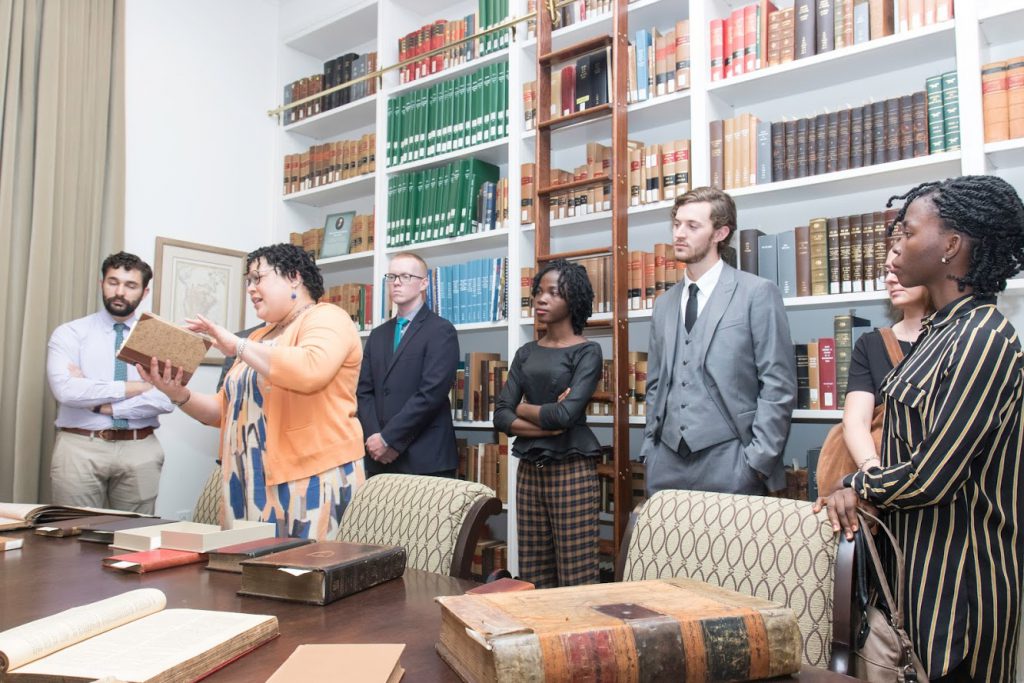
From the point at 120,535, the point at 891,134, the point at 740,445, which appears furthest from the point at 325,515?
the point at 891,134

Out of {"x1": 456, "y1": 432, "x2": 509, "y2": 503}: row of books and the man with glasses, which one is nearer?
the man with glasses

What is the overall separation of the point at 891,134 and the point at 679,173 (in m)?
0.81

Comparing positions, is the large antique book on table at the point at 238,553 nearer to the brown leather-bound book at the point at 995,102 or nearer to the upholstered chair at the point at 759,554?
the upholstered chair at the point at 759,554

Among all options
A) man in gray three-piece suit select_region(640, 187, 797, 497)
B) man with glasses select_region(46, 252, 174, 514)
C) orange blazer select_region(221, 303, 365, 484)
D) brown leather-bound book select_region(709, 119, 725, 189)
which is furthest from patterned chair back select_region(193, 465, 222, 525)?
brown leather-bound book select_region(709, 119, 725, 189)

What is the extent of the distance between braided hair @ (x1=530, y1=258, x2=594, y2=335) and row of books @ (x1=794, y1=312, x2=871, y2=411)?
2.74ft

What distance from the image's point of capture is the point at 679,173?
3.10 metres

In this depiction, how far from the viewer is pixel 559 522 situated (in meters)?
2.70

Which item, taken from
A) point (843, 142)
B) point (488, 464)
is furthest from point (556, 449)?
Answer: point (843, 142)

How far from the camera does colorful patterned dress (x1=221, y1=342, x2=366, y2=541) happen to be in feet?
6.68

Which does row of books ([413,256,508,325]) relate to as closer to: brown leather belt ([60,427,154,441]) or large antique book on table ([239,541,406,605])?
brown leather belt ([60,427,154,441])

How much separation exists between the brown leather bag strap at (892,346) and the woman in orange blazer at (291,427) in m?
1.45

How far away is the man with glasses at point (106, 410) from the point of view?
3.22 metres

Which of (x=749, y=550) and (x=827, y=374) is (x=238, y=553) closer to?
(x=749, y=550)

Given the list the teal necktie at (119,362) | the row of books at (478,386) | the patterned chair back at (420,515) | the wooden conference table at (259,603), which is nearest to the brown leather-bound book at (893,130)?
the row of books at (478,386)
